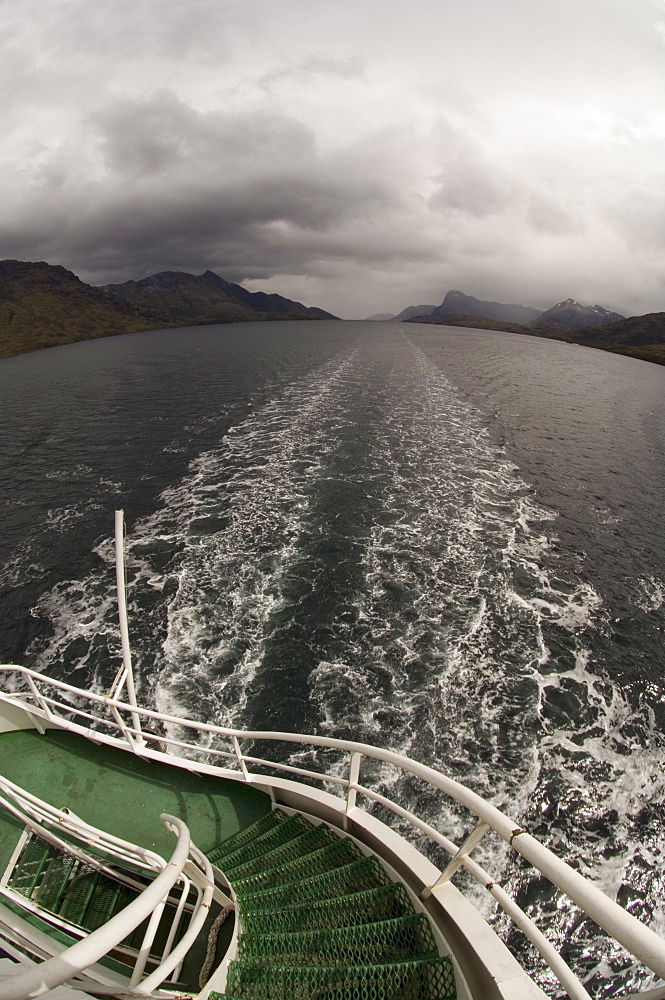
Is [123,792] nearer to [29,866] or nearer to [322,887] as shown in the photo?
[29,866]

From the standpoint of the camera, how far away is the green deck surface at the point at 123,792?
6.67 meters

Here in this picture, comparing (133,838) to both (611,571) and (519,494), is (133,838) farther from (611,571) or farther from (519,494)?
(519,494)

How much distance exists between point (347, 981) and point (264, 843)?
7.60ft

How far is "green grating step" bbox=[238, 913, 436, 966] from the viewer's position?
452 cm

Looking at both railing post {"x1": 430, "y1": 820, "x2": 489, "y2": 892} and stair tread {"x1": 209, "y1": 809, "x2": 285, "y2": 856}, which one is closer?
railing post {"x1": 430, "y1": 820, "x2": 489, "y2": 892}

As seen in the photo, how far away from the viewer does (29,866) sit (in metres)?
6.09

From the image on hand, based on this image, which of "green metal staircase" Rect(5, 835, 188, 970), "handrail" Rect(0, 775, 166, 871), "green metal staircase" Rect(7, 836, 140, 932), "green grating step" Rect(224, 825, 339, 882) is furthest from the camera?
"green grating step" Rect(224, 825, 339, 882)

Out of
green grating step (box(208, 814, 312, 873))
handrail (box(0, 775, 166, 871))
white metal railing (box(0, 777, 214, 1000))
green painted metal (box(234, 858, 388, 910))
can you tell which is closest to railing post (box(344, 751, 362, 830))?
green painted metal (box(234, 858, 388, 910))

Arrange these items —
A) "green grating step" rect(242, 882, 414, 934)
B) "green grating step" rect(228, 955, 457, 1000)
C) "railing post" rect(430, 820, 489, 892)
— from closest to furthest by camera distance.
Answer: "railing post" rect(430, 820, 489, 892) < "green grating step" rect(228, 955, 457, 1000) < "green grating step" rect(242, 882, 414, 934)

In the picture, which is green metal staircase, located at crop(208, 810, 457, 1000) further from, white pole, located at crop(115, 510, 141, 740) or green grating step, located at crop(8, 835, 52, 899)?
white pole, located at crop(115, 510, 141, 740)

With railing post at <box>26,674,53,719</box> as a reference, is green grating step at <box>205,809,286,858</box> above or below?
below

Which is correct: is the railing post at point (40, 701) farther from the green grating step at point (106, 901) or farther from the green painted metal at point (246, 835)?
the green painted metal at point (246, 835)

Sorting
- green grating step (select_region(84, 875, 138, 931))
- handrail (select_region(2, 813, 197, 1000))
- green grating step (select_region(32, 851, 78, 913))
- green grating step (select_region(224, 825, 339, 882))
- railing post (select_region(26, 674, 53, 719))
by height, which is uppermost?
handrail (select_region(2, 813, 197, 1000))

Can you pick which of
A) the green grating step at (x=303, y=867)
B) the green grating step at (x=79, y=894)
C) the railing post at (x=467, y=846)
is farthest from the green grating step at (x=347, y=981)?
the green grating step at (x=79, y=894)
